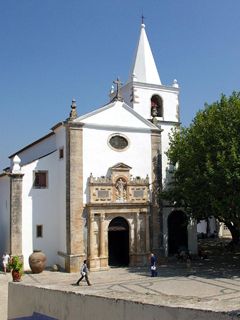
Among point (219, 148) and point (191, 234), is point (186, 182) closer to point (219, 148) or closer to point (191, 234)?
point (219, 148)

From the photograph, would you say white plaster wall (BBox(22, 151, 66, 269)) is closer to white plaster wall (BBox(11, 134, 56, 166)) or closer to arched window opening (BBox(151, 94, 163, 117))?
white plaster wall (BBox(11, 134, 56, 166))

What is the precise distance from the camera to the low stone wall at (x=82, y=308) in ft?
24.3

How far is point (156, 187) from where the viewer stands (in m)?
27.3

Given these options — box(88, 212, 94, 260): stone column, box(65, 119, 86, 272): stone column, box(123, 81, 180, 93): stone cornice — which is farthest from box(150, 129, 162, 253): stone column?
box(65, 119, 86, 272): stone column

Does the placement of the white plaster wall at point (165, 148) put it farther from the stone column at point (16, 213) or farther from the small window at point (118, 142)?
the stone column at point (16, 213)

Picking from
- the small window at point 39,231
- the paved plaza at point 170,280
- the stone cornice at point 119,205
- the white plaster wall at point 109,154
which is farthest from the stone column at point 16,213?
the stone cornice at point 119,205

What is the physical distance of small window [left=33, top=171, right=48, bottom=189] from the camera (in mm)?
25906

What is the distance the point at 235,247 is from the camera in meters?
33.2

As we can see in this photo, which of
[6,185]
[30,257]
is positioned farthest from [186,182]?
[6,185]

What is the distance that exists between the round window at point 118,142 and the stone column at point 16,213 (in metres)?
6.22

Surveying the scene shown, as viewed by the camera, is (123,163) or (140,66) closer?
(123,163)

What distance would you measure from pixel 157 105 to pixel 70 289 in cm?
2152

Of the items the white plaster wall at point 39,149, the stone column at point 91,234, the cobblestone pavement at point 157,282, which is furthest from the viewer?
the white plaster wall at point 39,149

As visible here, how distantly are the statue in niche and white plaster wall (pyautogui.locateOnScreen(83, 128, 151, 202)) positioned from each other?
3.28 feet
